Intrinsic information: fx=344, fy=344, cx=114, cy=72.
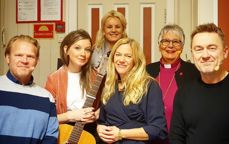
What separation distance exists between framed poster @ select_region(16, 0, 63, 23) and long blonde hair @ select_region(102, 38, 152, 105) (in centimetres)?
185

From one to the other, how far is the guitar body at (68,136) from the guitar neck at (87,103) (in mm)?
28

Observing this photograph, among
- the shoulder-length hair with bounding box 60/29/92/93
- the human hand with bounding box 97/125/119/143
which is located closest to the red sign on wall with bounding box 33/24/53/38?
the shoulder-length hair with bounding box 60/29/92/93

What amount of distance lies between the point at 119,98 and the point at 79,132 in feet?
1.21

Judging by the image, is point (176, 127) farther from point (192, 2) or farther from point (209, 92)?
point (192, 2)

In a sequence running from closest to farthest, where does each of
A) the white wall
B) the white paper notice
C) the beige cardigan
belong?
1. the beige cardigan
2. the white wall
3. the white paper notice

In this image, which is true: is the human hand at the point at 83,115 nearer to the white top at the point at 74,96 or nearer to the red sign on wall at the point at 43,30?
the white top at the point at 74,96

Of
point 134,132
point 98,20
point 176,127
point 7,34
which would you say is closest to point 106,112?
point 134,132

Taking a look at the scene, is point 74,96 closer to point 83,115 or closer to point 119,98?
point 83,115

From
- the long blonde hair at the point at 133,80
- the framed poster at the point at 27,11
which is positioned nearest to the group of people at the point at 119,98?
the long blonde hair at the point at 133,80

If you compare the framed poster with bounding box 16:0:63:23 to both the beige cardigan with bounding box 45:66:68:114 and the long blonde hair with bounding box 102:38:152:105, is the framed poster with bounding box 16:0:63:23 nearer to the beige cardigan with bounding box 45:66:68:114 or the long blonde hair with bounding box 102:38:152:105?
the beige cardigan with bounding box 45:66:68:114

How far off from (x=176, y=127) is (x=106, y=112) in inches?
17.5

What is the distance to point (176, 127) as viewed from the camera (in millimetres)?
1845

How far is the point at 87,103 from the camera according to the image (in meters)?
2.23

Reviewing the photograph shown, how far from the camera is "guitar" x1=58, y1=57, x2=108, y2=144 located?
84.9 inches
